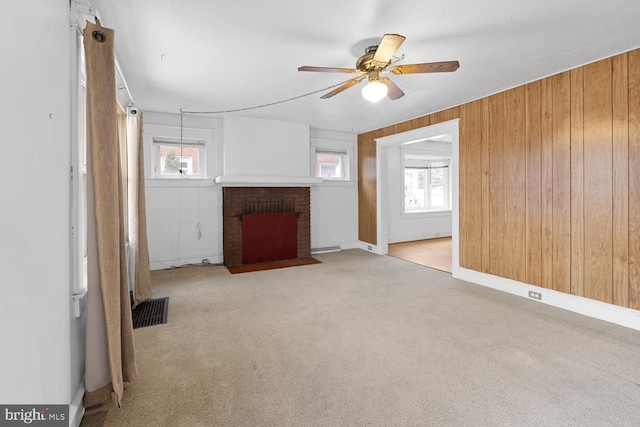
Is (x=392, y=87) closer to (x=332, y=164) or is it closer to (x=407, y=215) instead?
(x=332, y=164)

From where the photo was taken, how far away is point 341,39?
2.32 meters

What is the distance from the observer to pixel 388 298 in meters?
3.30

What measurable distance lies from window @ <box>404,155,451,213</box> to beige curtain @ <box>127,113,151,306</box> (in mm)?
5843

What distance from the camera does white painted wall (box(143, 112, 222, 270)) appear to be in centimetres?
450

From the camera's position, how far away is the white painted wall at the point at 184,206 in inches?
177

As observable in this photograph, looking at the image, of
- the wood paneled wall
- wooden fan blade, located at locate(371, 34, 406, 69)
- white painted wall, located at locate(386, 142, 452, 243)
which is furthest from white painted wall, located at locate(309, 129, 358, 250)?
wooden fan blade, located at locate(371, 34, 406, 69)

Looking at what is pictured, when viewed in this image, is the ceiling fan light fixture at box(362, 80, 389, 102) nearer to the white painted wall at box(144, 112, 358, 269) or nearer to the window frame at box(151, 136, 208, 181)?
the white painted wall at box(144, 112, 358, 269)

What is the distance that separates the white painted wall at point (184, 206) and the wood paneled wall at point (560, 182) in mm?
3717

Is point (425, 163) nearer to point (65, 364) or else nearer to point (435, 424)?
point (435, 424)

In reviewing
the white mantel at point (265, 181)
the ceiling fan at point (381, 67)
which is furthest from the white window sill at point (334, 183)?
the ceiling fan at point (381, 67)

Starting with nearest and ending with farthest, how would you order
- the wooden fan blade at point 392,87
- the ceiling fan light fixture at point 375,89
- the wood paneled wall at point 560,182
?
the ceiling fan light fixture at point 375,89
the wooden fan blade at point 392,87
the wood paneled wall at point 560,182

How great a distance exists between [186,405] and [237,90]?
10.2 ft

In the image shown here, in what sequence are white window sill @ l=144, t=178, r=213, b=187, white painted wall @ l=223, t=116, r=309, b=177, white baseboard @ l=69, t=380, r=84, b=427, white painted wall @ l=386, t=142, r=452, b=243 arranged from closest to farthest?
white baseboard @ l=69, t=380, r=84, b=427 → white window sill @ l=144, t=178, r=213, b=187 → white painted wall @ l=223, t=116, r=309, b=177 → white painted wall @ l=386, t=142, r=452, b=243

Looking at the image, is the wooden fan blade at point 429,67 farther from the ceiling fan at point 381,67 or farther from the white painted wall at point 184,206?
the white painted wall at point 184,206
